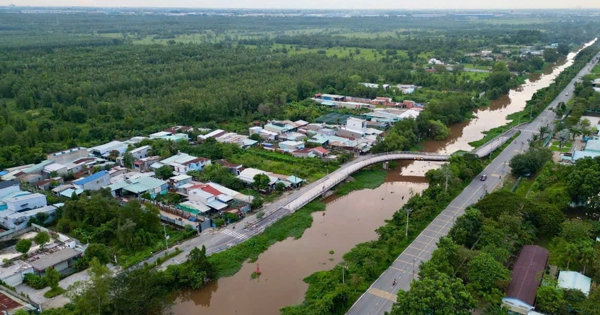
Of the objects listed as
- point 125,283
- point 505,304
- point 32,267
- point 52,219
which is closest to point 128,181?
point 52,219

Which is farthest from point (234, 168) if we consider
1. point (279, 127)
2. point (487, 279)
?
point (487, 279)

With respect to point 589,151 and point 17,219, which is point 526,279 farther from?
point 17,219

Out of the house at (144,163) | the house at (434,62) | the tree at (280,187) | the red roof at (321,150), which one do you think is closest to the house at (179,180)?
the house at (144,163)

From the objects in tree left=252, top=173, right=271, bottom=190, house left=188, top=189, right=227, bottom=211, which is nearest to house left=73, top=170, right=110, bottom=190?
house left=188, top=189, right=227, bottom=211

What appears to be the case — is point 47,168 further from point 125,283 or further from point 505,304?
point 505,304

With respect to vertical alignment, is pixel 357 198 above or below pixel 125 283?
below
